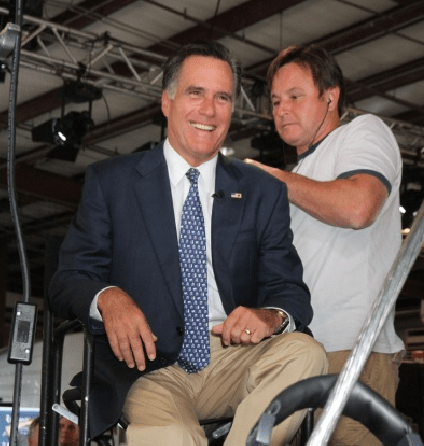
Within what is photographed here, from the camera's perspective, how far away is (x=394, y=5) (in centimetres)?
895

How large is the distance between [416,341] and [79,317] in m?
13.6

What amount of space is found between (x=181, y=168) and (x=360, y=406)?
1.13m

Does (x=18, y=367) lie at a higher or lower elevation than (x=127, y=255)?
lower

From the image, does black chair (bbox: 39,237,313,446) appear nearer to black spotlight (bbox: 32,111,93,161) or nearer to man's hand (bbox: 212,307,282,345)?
man's hand (bbox: 212,307,282,345)

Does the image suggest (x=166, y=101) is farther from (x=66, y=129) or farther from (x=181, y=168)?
(x=66, y=129)

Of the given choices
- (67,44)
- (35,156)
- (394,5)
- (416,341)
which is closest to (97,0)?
(67,44)

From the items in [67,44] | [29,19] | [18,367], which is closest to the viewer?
[18,367]

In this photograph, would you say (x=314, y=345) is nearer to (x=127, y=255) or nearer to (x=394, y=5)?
(x=127, y=255)

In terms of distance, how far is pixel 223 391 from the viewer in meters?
2.14

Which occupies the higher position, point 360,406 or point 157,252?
point 157,252

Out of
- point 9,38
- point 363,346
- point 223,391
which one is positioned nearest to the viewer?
point 363,346

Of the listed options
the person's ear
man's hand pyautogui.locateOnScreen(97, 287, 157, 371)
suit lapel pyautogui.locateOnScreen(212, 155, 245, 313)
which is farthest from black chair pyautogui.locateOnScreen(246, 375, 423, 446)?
the person's ear

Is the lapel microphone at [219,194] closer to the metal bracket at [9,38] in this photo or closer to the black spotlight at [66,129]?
the metal bracket at [9,38]

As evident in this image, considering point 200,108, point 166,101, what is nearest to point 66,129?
point 166,101
